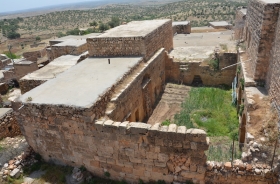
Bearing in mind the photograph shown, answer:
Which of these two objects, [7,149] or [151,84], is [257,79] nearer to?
[151,84]

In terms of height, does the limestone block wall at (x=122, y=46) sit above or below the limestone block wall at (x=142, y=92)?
above

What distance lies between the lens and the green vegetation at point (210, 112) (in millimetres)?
10062

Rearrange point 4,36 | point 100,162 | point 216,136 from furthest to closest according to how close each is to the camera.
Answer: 1. point 4,36
2. point 216,136
3. point 100,162

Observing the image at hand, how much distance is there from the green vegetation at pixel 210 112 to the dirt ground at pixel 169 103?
0.35m

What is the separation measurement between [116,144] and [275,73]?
17.5 ft

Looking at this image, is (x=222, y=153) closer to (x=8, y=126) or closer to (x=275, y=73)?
(x=275, y=73)

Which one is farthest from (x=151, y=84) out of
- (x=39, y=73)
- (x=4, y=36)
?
(x=4, y=36)

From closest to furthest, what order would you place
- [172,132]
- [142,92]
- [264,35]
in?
[172,132]
[264,35]
[142,92]

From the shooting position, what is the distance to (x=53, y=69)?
13.8 meters

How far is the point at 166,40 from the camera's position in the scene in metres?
15.1

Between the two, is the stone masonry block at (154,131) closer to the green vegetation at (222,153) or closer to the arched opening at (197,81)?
the green vegetation at (222,153)

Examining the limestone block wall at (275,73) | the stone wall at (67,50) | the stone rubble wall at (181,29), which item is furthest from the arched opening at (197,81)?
the stone rubble wall at (181,29)

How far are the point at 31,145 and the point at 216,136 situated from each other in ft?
22.0

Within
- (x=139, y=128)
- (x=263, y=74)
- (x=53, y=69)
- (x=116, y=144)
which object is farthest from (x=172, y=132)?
(x=53, y=69)
